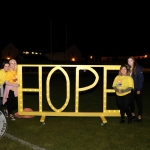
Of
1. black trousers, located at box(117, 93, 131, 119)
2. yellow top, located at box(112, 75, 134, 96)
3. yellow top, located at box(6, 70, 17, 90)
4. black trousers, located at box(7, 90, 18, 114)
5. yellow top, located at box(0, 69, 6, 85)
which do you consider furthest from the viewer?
black trousers, located at box(7, 90, 18, 114)

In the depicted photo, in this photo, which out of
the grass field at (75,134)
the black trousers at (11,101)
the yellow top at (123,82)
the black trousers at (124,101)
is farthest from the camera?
the black trousers at (11,101)

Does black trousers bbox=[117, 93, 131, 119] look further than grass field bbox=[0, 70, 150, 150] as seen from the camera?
Yes

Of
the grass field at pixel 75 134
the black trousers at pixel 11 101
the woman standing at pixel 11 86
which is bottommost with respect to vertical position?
the grass field at pixel 75 134

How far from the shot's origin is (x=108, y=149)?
16.7 ft

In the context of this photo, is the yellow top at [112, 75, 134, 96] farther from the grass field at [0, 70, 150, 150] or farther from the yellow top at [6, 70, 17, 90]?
the yellow top at [6, 70, 17, 90]

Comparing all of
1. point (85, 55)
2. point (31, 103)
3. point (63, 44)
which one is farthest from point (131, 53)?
point (31, 103)

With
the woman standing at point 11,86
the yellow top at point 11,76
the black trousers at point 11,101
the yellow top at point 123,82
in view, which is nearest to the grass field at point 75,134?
the black trousers at point 11,101

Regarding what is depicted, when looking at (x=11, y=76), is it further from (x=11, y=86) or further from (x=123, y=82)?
(x=123, y=82)

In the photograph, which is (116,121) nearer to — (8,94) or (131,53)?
(8,94)

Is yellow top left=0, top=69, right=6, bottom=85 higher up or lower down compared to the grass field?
higher up

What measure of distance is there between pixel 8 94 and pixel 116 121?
3.24 metres

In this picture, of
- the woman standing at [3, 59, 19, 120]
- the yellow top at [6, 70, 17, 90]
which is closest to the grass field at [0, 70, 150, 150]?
the woman standing at [3, 59, 19, 120]

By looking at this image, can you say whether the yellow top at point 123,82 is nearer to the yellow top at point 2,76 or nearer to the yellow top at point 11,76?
the yellow top at point 11,76

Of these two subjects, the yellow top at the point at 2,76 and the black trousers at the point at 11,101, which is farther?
the black trousers at the point at 11,101
